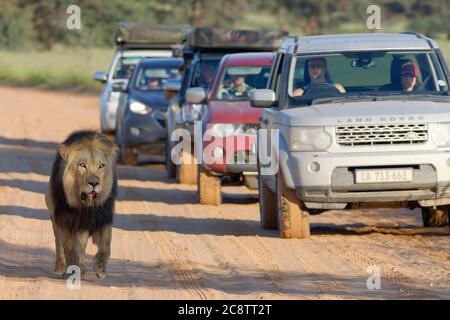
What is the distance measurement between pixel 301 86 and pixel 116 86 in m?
10.2

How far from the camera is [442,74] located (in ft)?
37.3

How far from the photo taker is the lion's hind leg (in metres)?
8.78

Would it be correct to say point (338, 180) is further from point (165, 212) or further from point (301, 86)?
point (165, 212)

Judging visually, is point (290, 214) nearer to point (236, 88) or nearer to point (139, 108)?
point (236, 88)

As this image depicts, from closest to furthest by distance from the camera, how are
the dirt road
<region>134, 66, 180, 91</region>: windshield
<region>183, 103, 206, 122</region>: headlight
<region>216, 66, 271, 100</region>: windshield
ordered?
the dirt road < <region>216, 66, 271, 100</region>: windshield < <region>183, 103, 206, 122</region>: headlight < <region>134, 66, 180, 91</region>: windshield

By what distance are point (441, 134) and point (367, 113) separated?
0.62 metres

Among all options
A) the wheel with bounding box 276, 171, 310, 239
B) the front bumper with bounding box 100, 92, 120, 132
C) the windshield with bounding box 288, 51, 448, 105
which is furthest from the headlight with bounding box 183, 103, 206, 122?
the front bumper with bounding box 100, 92, 120, 132

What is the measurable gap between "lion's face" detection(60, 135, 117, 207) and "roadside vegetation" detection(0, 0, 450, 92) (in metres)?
42.3

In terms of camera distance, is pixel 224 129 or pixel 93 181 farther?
pixel 224 129

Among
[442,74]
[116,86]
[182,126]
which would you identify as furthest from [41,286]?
[116,86]

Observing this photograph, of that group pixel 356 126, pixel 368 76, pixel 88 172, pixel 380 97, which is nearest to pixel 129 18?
pixel 368 76

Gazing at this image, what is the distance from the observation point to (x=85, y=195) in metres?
8.79

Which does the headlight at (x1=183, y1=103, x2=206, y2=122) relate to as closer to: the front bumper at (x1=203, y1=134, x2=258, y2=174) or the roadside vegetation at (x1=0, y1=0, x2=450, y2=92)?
A: the front bumper at (x1=203, y1=134, x2=258, y2=174)

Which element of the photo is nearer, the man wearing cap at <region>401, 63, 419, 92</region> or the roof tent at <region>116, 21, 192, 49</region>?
the man wearing cap at <region>401, 63, 419, 92</region>
